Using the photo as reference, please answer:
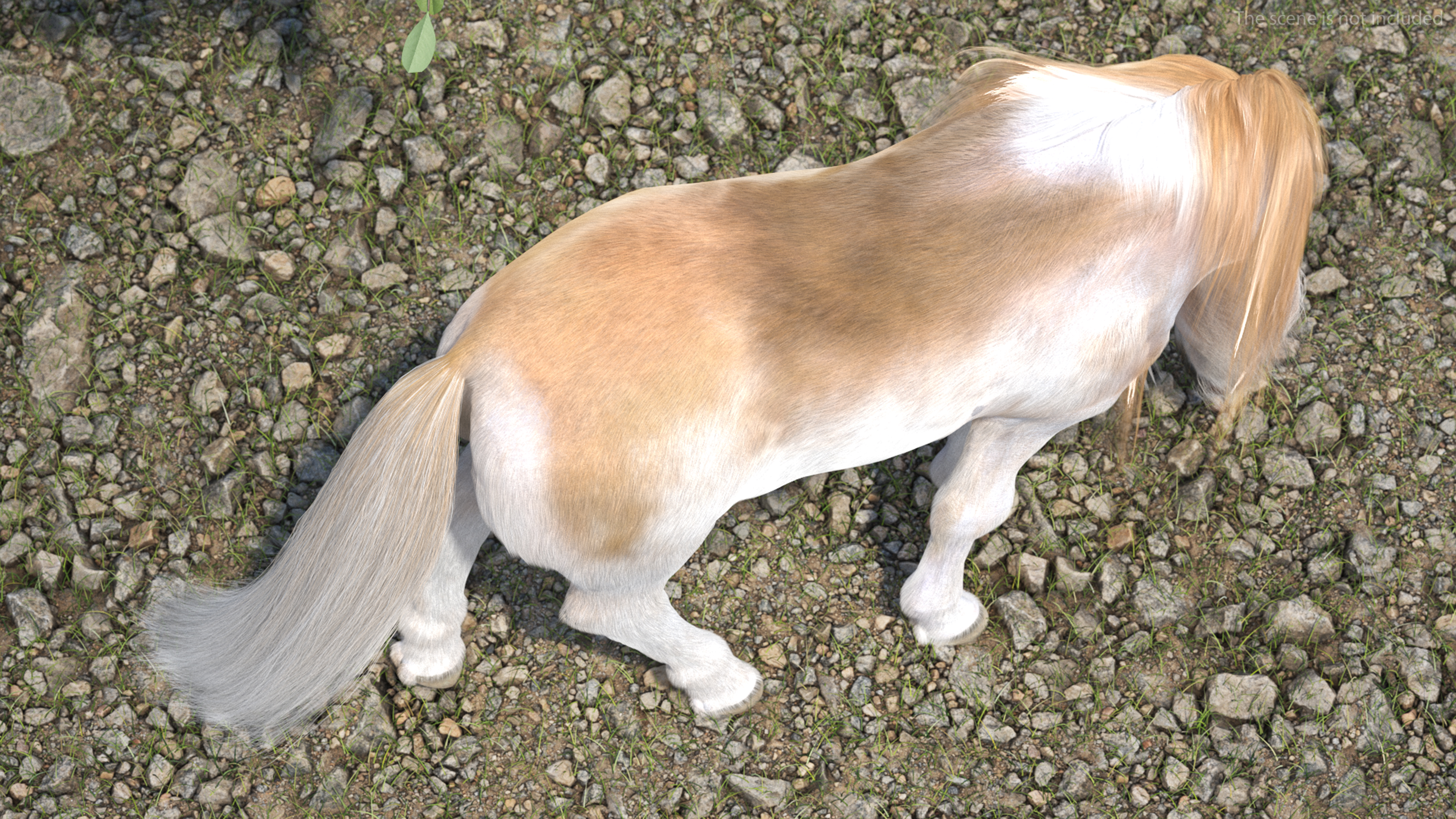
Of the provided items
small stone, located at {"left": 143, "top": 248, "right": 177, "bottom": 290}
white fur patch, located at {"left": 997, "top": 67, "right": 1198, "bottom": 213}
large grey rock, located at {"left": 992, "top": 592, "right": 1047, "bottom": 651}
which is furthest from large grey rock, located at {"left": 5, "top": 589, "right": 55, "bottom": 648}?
white fur patch, located at {"left": 997, "top": 67, "right": 1198, "bottom": 213}

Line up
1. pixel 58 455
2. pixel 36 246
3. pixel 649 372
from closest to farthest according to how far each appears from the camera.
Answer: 1. pixel 649 372
2. pixel 58 455
3. pixel 36 246

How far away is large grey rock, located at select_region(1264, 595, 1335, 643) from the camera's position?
3055 millimetres

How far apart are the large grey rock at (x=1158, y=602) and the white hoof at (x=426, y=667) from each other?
1.76 metres

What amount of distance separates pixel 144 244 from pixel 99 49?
→ 2.40ft

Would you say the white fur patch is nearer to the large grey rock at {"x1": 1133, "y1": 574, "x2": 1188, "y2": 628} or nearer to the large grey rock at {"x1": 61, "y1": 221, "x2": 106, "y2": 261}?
the large grey rock at {"x1": 1133, "y1": 574, "x2": 1188, "y2": 628}

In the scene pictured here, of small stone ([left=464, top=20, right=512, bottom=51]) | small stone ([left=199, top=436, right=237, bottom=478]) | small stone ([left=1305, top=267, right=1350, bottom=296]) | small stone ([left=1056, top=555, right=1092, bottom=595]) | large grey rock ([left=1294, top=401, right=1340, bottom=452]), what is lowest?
small stone ([left=1056, top=555, right=1092, bottom=595])

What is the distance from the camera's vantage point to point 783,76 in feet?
12.4

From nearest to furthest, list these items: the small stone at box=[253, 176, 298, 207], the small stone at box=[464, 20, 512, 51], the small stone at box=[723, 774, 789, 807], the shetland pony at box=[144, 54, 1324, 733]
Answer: the shetland pony at box=[144, 54, 1324, 733] → the small stone at box=[723, 774, 789, 807] → the small stone at box=[253, 176, 298, 207] → the small stone at box=[464, 20, 512, 51]

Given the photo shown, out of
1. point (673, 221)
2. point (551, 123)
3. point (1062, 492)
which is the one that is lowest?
point (1062, 492)

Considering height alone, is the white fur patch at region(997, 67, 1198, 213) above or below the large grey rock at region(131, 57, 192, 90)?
above

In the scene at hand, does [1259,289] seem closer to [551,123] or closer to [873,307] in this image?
[873,307]

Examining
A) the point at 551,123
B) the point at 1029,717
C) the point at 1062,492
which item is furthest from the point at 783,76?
the point at 1029,717

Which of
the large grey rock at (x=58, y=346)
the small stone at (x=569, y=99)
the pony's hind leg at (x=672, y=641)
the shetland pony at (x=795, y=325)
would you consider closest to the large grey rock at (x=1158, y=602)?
the shetland pony at (x=795, y=325)

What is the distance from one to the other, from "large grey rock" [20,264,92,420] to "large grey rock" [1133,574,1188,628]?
293cm
